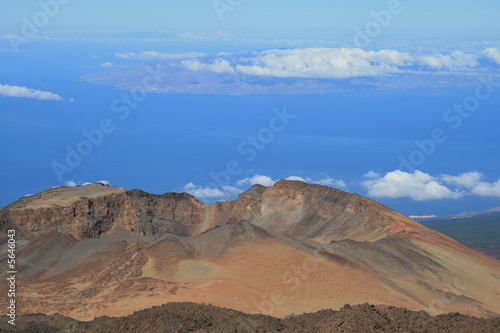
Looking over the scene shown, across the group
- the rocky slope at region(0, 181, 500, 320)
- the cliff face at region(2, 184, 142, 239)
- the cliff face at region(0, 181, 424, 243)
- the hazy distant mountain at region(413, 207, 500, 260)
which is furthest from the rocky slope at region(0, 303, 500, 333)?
the hazy distant mountain at region(413, 207, 500, 260)

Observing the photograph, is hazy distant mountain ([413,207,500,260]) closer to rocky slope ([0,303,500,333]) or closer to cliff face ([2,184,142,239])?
cliff face ([2,184,142,239])

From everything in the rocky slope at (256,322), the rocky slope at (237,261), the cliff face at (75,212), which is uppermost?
the cliff face at (75,212)

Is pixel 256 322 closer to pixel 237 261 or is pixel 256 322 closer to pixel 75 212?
pixel 237 261

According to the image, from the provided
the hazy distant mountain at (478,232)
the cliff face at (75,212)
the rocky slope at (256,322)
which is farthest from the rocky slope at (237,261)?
the hazy distant mountain at (478,232)

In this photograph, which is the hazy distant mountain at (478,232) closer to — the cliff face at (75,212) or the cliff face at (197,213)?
the cliff face at (197,213)

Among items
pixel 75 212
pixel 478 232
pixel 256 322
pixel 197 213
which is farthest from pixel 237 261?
pixel 478 232

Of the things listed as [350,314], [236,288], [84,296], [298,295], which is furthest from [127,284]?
[350,314]

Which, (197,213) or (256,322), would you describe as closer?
(256,322)

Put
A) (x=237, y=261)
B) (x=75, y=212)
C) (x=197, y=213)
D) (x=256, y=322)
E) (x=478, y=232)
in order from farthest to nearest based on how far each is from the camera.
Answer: (x=478, y=232)
(x=197, y=213)
(x=75, y=212)
(x=237, y=261)
(x=256, y=322)
